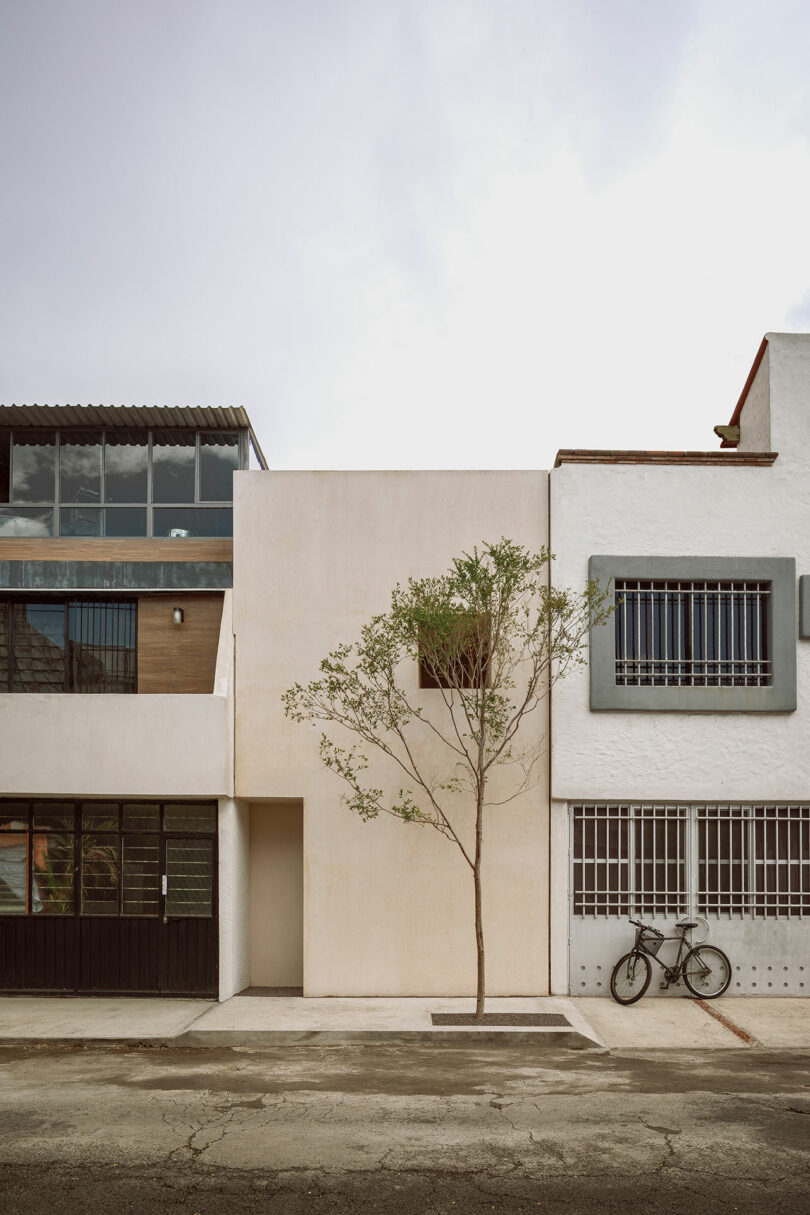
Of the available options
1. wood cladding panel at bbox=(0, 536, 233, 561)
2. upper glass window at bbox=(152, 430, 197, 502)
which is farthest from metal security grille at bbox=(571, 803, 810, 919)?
upper glass window at bbox=(152, 430, 197, 502)

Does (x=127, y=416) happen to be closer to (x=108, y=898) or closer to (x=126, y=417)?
(x=126, y=417)

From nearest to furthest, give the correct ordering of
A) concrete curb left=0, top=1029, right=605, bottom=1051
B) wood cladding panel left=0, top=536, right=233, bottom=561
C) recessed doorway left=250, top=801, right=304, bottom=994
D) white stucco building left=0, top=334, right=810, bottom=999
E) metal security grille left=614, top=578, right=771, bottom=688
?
1. concrete curb left=0, top=1029, right=605, bottom=1051
2. white stucco building left=0, top=334, right=810, bottom=999
3. metal security grille left=614, top=578, right=771, bottom=688
4. recessed doorway left=250, top=801, right=304, bottom=994
5. wood cladding panel left=0, top=536, right=233, bottom=561

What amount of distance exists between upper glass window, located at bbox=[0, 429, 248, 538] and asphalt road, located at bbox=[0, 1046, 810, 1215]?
23.6ft

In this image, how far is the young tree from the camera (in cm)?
1148

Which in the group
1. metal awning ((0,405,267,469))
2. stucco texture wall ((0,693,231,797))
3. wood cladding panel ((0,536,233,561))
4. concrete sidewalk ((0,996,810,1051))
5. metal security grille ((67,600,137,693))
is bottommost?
concrete sidewalk ((0,996,810,1051))

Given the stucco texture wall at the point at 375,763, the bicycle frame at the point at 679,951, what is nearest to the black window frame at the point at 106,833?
the stucco texture wall at the point at 375,763

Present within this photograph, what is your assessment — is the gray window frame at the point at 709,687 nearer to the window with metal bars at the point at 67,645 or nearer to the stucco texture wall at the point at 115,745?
the stucco texture wall at the point at 115,745

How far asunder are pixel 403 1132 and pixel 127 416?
409 inches

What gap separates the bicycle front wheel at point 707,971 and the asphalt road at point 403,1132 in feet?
7.07

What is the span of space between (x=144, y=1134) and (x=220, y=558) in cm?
802

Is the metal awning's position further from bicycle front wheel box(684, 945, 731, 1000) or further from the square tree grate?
bicycle front wheel box(684, 945, 731, 1000)

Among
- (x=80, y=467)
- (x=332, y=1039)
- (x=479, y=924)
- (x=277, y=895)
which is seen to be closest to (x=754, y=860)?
(x=479, y=924)

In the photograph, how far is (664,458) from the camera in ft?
42.6

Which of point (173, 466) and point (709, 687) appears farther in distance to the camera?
point (173, 466)
